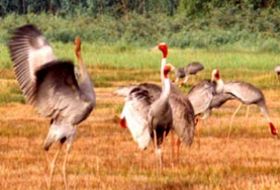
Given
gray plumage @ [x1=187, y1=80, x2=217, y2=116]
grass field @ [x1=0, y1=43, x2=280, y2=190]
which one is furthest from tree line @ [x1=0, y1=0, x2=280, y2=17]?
gray plumage @ [x1=187, y1=80, x2=217, y2=116]

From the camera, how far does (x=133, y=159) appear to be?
13.0m

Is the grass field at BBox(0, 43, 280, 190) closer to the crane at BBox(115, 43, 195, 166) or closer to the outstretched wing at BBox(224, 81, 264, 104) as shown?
the crane at BBox(115, 43, 195, 166)

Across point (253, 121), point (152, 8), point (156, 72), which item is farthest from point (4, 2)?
point (253, 121)

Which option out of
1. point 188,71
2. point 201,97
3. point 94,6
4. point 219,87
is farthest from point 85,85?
point 94,6

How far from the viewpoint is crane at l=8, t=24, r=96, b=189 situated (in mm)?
10305

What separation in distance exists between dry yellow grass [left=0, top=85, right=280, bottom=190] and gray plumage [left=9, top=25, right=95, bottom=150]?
680mm

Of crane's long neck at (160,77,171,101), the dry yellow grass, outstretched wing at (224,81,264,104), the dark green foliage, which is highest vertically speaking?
crane's long neck at (160,77,171,101)

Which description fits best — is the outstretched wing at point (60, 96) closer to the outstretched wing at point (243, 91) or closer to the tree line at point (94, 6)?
the outstretched wing at point (243, 91)

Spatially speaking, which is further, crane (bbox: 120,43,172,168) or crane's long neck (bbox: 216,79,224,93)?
crane's long neck (bbox: 216,79,224,93)

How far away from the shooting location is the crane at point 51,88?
33.8 feet

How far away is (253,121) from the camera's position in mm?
19203

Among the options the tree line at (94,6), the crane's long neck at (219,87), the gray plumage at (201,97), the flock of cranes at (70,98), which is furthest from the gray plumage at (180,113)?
the tree line at (94,6)

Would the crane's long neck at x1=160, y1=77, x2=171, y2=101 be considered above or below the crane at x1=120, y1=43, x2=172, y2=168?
above

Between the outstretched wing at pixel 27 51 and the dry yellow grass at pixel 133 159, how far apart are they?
128 centimetres
